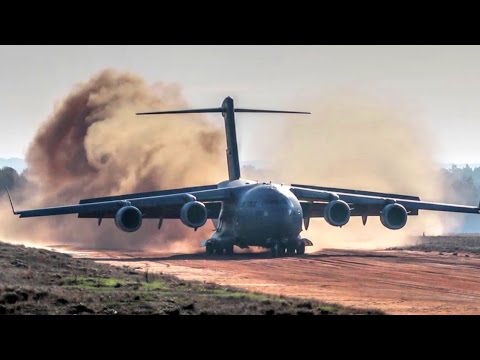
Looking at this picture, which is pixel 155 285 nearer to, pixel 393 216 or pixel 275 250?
pixel 275 250

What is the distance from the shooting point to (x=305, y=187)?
5044 centimetres

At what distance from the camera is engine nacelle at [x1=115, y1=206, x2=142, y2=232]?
4391cm

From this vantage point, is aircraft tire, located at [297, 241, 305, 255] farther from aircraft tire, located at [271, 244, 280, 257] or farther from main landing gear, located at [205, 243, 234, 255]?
Answer: main landing gear, located at [205, 243, 234, 255]

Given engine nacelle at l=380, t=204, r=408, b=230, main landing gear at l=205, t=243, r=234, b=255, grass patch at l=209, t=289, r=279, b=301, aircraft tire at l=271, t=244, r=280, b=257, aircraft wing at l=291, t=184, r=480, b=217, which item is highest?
aircraft wing at l=291, t=184, r=480, b=217

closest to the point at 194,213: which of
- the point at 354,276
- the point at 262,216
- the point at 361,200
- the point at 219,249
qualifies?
the point at 262,216

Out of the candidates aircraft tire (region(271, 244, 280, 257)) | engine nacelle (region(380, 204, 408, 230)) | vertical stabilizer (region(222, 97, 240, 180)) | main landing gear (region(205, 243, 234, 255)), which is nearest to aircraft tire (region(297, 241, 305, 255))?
aircraft tire (region(271, 244, 280, 257))

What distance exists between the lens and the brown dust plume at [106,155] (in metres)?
67.4

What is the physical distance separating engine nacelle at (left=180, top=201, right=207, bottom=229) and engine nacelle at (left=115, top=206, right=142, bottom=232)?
214cm

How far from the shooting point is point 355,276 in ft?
110

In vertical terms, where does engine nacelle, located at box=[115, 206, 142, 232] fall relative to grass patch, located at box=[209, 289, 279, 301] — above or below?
above

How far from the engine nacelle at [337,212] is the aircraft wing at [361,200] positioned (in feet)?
4.07

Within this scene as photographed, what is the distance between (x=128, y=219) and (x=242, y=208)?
5.56 m
